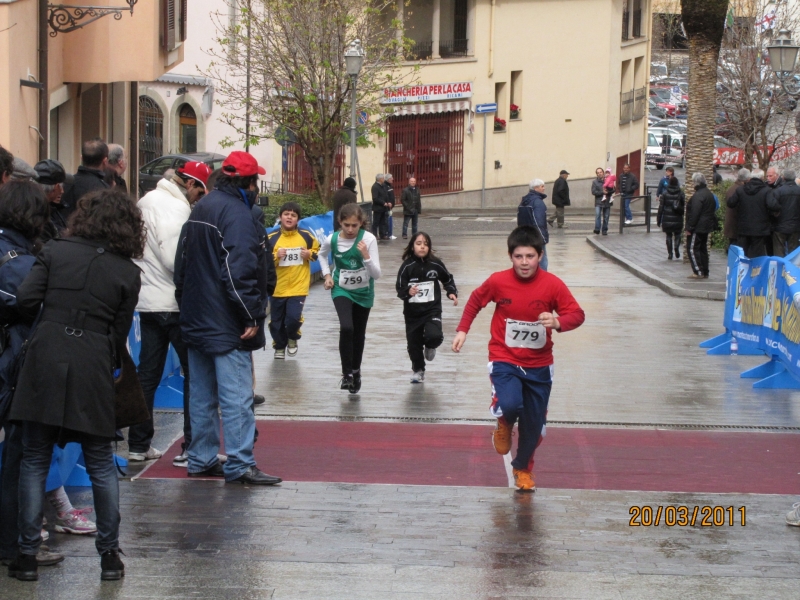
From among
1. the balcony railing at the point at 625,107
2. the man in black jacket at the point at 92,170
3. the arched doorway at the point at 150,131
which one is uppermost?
the balcony railing at the point at 625,107

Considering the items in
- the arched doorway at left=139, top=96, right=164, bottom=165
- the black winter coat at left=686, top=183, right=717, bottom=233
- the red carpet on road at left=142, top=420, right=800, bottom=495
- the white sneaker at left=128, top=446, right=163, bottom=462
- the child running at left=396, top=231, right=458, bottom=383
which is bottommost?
the red carpet on road at left=142, top=420, right=800, bottom=495

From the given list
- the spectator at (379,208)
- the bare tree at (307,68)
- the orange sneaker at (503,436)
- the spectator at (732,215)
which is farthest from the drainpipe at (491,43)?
the orange sneaker at (503,436)

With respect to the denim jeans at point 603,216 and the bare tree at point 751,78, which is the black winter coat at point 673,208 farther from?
the bare tree at point 751,78

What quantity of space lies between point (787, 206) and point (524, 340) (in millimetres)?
12165

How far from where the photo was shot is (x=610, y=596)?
207 inches

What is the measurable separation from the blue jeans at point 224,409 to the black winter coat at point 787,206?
12683 millimetres

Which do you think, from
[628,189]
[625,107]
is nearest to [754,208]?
[628,189]

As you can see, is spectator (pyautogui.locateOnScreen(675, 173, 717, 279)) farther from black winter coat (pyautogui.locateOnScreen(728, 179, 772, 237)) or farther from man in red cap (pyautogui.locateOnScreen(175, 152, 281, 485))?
man in red cap (pyautogui.locateOnScreen(175, 152, 281, 485))

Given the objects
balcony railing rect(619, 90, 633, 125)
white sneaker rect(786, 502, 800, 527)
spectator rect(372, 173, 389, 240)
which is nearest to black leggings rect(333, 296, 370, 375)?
white sneaker rect(786, 502, 800, 527)

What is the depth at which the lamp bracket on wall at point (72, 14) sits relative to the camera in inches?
562

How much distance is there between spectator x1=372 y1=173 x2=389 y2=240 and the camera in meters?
28.9

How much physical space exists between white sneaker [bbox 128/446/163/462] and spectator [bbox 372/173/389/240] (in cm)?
2131
